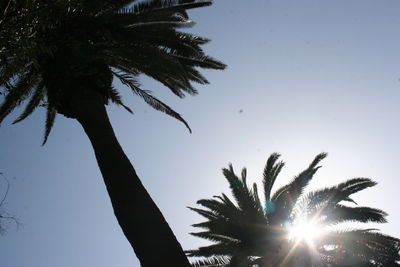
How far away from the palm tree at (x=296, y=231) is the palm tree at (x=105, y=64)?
Answer: 3.42 meters

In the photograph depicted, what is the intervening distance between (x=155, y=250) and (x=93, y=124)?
268cm

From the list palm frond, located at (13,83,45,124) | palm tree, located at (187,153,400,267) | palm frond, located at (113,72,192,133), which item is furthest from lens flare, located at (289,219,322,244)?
palm frond, located at (13,83,45,124)

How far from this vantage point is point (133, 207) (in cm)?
524

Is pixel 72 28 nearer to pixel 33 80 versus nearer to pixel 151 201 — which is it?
pixel 33 80

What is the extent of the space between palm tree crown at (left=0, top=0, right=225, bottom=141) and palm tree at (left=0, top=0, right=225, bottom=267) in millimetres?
14

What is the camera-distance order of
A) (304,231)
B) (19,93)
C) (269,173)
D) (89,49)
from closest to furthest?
(89,49) < (19,93) < (304,231) < (269,173)

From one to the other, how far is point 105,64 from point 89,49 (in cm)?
47

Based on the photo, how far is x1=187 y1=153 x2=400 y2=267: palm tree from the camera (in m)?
10.5

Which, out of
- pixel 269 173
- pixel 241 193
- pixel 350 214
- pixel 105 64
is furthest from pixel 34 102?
pixel 350 214

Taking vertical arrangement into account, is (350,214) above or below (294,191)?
below

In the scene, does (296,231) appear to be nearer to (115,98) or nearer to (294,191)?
(294,191)

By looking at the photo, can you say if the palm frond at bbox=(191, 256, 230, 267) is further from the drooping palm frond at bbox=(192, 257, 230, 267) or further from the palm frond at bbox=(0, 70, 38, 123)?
the palm frond at bbox=(0, 70, 38, 123)

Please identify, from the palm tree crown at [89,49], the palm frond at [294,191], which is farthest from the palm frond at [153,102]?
the palm frond at [294,191]

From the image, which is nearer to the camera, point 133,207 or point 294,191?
point 133,207
